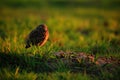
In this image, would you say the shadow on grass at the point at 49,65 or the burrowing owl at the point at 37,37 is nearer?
the shadow on grass at the point at 49,65

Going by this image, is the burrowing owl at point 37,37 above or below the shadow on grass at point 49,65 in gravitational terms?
above

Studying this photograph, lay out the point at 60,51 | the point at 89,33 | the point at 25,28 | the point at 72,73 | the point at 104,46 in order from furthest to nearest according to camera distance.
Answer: the point at 89,33 → the point at 25,28 → the point at 104,46 → the point at 60,51 → the point at 72,73

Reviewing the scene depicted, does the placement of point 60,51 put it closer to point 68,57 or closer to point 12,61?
point 68,57

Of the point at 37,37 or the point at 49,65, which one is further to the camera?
the point at 37,37

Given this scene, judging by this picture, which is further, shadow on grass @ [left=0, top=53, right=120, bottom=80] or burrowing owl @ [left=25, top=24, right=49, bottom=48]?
burrowing owl @ [left=25, top=24, right=49, bottom=48]

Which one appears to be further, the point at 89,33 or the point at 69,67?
the point at 89,33

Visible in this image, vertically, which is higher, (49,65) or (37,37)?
(37,37)

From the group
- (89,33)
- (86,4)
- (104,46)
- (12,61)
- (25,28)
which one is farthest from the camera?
(86,4)

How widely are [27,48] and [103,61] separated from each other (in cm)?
162

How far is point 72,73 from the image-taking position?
5410 millimetres

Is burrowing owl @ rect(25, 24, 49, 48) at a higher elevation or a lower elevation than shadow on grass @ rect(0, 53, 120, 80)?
higher

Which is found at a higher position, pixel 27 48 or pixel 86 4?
pixel 86 4

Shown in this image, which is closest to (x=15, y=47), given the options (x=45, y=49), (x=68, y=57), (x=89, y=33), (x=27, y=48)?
(x=27, y=48)

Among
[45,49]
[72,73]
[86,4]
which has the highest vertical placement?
[86,4]
